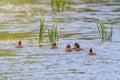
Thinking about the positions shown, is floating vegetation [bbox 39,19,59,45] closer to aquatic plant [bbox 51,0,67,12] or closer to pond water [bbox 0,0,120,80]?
pond water [bbox 0,0,120,80]

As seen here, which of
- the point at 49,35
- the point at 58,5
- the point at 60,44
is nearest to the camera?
the point at 60,44

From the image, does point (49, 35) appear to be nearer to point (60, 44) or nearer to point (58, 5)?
point (60, 44)

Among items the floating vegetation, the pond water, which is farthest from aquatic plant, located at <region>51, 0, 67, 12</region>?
the floating vegetation

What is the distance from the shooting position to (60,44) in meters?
19.7

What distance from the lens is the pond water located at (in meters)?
14.9

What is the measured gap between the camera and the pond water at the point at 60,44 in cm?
1490

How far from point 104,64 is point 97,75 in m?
1.46

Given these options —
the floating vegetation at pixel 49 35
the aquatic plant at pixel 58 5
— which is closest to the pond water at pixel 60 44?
the floating vegetation at pixel 49 35

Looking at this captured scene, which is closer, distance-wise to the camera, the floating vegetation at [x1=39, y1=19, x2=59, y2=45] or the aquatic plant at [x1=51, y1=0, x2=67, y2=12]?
the floating vegetation at [x1=39, y1=19, x2=59, y2=45]

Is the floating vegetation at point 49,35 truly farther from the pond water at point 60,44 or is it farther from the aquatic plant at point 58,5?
the aquatic plant at point 58,5

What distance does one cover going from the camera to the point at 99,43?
1967 cm

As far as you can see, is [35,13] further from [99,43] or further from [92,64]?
[92,64]

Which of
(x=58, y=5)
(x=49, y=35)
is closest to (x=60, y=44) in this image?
(x=49, y=35)

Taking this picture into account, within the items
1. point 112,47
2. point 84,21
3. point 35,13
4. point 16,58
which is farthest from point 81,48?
point 35,13
